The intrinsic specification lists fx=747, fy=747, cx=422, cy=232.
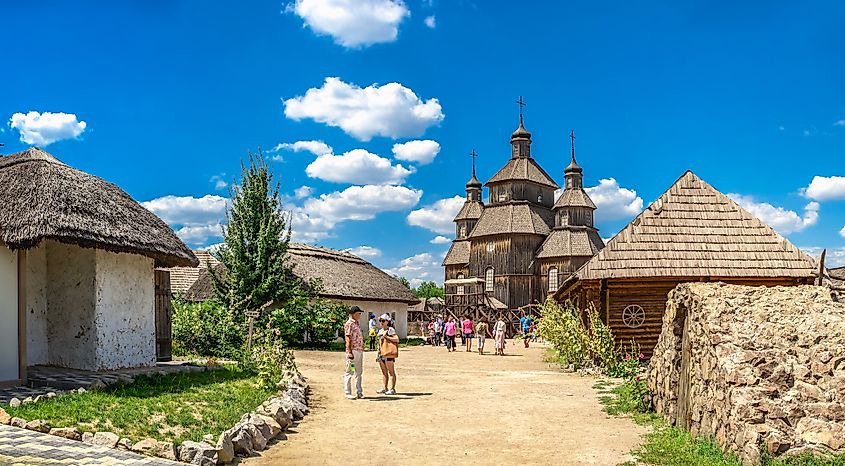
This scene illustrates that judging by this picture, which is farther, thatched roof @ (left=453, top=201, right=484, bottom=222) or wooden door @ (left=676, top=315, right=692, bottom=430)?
thatched roof @ (left=453, top=201, right=484, bottom=222)

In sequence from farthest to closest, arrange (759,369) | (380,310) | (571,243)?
(571,243)
(380,310)
(759,369)

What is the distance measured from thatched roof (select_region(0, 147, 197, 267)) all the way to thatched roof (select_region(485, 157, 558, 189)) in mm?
39266

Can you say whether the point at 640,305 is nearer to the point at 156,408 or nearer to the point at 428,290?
the point at 156,408

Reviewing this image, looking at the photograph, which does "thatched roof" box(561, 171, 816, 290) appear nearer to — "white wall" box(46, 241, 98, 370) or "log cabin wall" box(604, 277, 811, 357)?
"log cabin wall" box(604, 277, 811, 357)

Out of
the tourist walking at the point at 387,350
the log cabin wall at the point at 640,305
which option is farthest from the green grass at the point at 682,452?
the log cabin wall at the point at 640,305

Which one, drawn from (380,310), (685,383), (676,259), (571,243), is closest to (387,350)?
(685,383)

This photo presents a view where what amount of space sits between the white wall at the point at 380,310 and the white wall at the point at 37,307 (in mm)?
19959

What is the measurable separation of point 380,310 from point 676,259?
64.8 ft

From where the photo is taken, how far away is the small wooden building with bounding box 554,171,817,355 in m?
18.5

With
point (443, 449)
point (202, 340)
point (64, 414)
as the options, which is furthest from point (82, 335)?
point (443, 449)

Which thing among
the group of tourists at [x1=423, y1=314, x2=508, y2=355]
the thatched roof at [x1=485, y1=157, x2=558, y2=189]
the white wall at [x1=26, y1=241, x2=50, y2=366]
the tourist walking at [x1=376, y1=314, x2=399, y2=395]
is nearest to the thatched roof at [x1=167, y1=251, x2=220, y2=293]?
the group of tourists at [x1=423, y1=314, x2=508, y2=355]

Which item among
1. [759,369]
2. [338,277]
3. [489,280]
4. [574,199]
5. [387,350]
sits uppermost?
[574,199]

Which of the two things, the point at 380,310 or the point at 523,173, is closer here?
the point at 380,310

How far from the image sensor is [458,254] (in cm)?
5950
